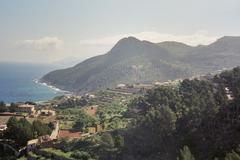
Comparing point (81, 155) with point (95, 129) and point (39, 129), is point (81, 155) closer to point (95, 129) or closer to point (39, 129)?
point (39, 129)

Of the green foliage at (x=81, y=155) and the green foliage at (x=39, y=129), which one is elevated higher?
the green foliage at (x=39, y=129)

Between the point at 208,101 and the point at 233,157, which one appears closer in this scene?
the point at 233,157

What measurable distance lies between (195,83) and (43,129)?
24.8 meters

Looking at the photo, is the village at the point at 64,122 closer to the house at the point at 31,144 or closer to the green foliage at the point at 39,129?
the house at the point at 31,144

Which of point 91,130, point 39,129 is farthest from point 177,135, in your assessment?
point 39,129

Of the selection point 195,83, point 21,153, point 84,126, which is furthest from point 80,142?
point 195,83

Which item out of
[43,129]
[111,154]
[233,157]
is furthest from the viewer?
[43,129]

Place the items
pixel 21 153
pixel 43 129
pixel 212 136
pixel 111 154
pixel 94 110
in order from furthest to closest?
1. pixel 94 110
2. pixel 43 129
3. pixel 21 153
4. pixel 111 154
5. pixel 212 136

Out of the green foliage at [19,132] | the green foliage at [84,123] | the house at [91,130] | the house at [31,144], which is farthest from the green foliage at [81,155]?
the green foliage at [84,123]

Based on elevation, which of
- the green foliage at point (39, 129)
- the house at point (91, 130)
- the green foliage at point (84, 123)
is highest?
the green foliage at point (39, 129)

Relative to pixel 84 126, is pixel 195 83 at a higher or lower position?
higher

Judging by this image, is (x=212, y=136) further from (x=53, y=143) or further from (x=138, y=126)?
(x=53, y=143)

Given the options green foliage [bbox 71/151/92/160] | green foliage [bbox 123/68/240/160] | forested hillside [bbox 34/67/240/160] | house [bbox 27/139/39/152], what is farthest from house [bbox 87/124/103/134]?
green foliage [bbox 71/151/92/160]

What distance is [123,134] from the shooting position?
55.2 metres
